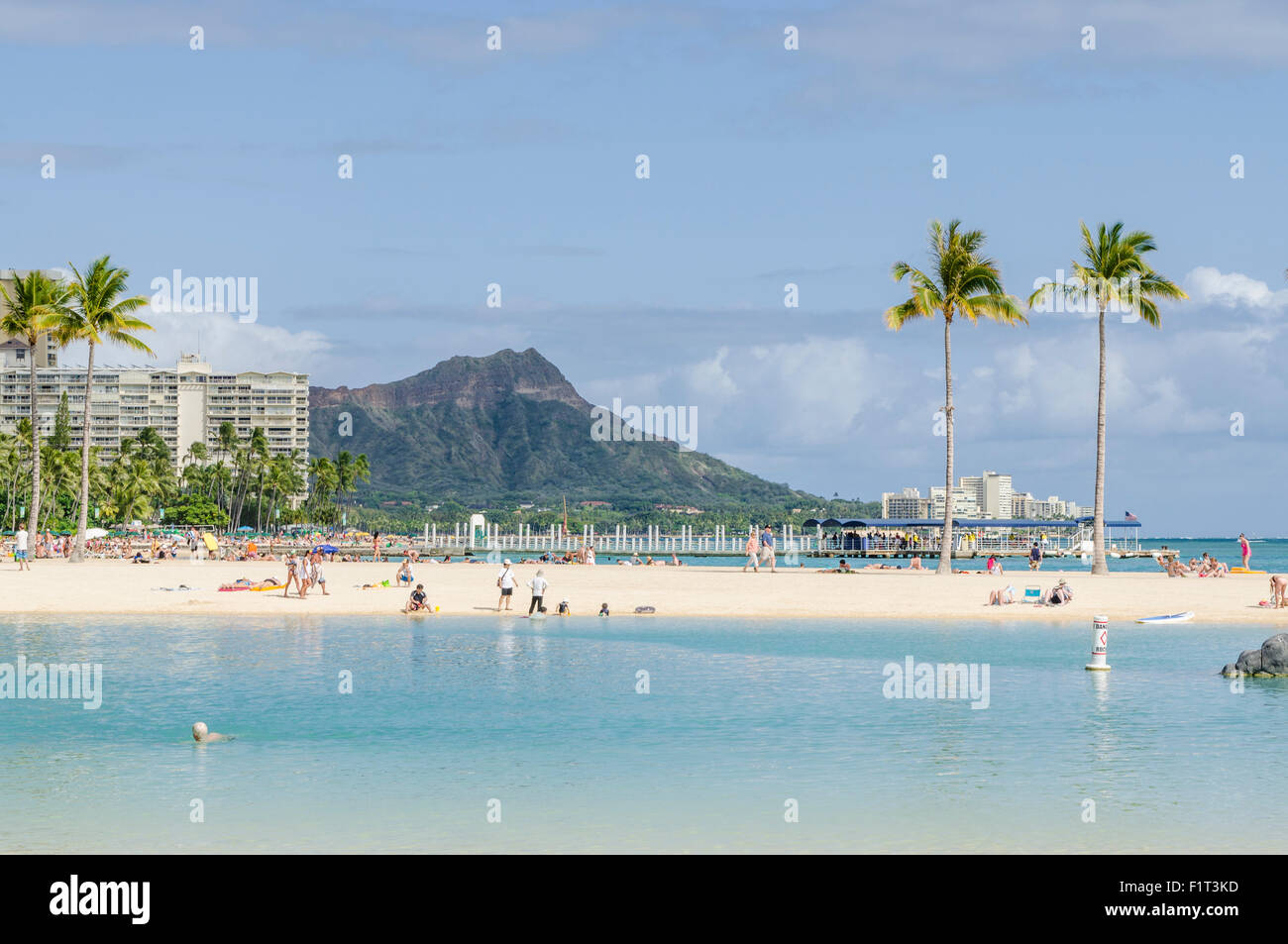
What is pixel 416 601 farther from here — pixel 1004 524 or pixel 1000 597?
pixel 1004 524

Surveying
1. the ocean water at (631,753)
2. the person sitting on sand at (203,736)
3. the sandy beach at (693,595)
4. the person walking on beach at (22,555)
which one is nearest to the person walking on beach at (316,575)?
the sandy beach at (693,595)

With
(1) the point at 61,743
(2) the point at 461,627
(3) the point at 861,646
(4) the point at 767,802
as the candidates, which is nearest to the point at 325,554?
(2) the point at 461,627

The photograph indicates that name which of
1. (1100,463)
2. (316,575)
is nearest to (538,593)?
(316,575)

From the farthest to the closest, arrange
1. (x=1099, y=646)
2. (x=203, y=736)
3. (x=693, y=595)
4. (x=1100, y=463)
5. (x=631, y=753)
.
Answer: (x=1100, y=463)
(x=693, y=595)
(x=1099, y=646)
(x=203, y=736)
(x=631, y=753)

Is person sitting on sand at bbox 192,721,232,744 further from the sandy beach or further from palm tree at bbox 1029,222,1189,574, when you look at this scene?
palm tree at bbox 1029,222,1189,574

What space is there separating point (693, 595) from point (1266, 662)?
71.0 feet

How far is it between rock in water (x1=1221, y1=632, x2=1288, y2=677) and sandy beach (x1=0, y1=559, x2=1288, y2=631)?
1046cm

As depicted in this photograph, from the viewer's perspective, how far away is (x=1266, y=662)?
82.3 feet

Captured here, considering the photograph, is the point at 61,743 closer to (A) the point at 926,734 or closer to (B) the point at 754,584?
(A) the point at 926,734

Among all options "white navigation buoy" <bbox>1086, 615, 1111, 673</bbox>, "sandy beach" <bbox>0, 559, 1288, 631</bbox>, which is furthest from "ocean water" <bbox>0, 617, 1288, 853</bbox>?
"sandy beach" <bbox>0, 559, 1288, 631</bbox>
